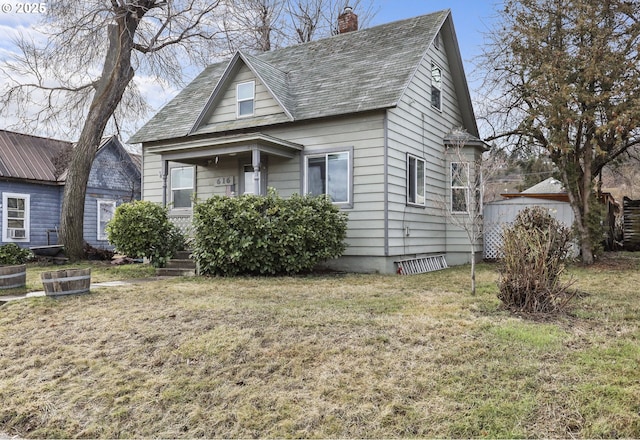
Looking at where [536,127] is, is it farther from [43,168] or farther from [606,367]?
[43,168]

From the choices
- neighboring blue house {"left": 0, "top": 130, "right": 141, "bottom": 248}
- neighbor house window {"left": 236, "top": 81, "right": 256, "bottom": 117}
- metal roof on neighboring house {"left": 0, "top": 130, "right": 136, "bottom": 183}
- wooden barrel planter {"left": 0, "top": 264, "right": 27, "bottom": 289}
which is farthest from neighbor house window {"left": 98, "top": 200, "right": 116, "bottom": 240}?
wooden barrel planter {"left": 0, "top": 264, "right": 27, "bottom": 289}

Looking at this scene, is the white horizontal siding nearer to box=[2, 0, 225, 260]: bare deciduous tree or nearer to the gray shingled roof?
the gray shingled roof

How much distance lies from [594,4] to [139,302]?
461 inches

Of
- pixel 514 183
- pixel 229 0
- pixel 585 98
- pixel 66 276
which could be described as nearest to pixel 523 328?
pixel 66 276

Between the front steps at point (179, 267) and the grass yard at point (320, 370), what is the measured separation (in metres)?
4.14

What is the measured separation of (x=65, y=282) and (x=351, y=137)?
6.60m

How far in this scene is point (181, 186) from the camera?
13.8 metres

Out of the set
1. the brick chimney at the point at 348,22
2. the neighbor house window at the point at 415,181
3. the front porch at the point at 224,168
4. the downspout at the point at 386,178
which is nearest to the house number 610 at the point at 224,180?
the front porch at the point at 224,168

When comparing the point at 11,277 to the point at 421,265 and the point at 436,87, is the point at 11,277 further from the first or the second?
the point at 436,87

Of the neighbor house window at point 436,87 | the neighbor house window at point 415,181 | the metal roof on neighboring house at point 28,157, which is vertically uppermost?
the neighbor house window at point 436,87

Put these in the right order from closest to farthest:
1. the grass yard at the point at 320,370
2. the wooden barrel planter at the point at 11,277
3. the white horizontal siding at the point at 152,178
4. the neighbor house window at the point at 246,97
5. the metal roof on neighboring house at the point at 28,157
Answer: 1. the grass yard at the point at 320,370
2. the wooden barrel planter at the point at 11,277
3. the neighbor house window at the point at 246,97
4. the white horizontal siding at the point at 152,178
5. the metal roof on neighboring house at the point at 28,157

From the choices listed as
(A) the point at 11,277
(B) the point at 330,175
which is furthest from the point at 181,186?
(A) the point at 11,277

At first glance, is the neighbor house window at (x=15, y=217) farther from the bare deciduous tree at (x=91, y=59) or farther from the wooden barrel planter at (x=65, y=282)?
the wooden barrel planter at (x=65, y=282)

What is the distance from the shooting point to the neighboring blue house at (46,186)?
18.4 metres
